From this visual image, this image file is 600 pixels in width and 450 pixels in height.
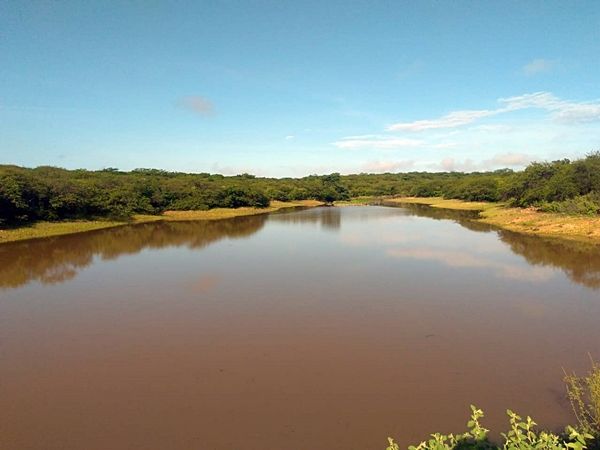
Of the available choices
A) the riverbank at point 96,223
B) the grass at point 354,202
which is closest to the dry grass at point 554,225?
the riverbank at point 96,223

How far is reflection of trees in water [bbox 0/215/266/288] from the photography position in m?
19.5

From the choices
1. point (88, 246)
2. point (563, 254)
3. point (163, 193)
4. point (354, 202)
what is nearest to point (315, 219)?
point (163, 193)

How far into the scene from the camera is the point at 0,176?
3128cm

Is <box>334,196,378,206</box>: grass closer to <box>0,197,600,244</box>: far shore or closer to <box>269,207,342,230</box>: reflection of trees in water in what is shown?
<box>269,207,342,230</box>: reflection of trees in water

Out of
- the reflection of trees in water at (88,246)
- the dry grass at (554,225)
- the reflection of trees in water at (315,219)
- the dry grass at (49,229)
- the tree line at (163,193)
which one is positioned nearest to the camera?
the reflection of trees in water at (88,246)

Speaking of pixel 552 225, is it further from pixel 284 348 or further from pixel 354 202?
pixel 354 202

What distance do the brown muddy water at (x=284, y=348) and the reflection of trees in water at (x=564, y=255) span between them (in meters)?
0.21

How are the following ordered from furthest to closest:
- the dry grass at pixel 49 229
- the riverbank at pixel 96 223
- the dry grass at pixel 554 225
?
the riverbank at pixel 96 223, the dry grass at pixel 49 229, the dry grass at pixel 554 225

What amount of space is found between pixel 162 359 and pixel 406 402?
19.8 ft

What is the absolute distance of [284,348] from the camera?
10.2 m

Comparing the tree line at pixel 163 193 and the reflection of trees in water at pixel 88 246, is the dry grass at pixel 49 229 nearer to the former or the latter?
the tree line at pixel 163 193

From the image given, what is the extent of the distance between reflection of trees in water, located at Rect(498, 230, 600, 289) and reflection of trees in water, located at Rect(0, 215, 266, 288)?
21162 millimetres

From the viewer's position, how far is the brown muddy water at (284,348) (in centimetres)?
702

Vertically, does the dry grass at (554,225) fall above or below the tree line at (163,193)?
below
